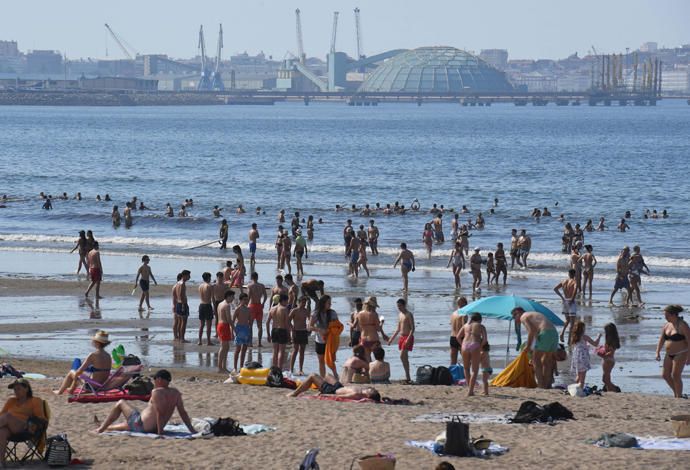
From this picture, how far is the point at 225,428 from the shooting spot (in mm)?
13195

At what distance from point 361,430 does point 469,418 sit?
145cm

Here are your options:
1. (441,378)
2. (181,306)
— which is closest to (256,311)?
(181,306)

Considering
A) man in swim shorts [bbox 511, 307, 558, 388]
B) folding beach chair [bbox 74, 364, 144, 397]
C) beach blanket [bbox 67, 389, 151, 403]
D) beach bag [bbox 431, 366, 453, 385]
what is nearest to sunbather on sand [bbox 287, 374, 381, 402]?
beach bag [bbox 431, 366, 453, 385]

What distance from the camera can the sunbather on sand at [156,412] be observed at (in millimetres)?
13078

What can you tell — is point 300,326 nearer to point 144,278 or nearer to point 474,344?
point 474,344

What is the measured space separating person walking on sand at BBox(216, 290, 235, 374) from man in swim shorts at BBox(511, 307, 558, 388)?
14.4ft

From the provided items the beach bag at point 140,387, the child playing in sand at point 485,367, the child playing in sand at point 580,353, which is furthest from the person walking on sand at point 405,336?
the beach bag at point 140,387

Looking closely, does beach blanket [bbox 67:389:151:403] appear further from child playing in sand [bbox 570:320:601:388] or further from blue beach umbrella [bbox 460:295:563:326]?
child playing in sand [bbox 570:320:601:388]

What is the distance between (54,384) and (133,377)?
114cm

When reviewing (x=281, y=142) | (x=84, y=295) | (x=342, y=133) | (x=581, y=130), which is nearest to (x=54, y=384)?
→ (x=84, y=295)

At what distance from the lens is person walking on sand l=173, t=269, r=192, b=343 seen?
20.5m

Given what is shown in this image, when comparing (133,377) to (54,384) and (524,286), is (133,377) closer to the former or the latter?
(54,384)

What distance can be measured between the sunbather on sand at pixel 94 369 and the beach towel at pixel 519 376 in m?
5.24

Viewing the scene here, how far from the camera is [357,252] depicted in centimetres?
3141
